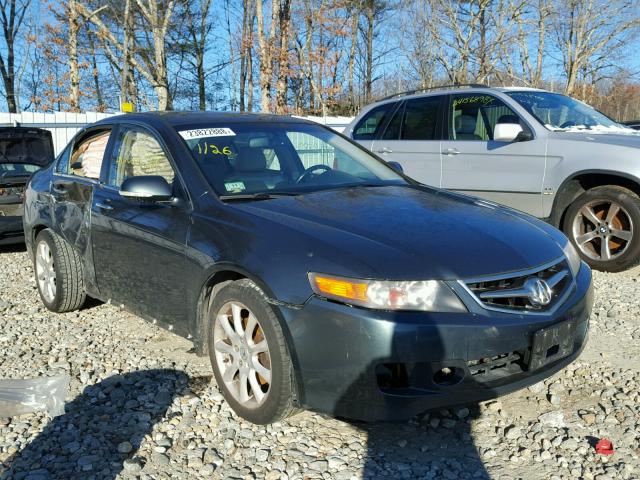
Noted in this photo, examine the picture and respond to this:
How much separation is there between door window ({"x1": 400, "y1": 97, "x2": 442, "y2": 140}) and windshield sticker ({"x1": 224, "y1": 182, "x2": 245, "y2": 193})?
420 cm

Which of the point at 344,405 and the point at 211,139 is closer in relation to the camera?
the point at 344,405

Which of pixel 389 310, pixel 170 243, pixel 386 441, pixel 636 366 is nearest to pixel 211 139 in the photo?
pixel 170 243

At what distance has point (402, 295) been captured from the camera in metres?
2.54

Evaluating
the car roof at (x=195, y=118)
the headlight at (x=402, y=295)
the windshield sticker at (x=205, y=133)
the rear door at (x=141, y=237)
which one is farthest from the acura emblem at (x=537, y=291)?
the car roof at (x=195, y=118)

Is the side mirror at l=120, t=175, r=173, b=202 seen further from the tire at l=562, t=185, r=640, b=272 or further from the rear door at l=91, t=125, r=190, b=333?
the tire at l=562, t=185, r=640, b=272

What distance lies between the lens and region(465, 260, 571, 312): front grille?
2.61 meters

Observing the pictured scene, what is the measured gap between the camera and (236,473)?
266cm

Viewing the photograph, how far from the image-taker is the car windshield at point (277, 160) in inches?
140

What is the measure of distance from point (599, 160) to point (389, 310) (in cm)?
419

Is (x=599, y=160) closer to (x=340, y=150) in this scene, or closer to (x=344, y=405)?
(x=340, y=150)

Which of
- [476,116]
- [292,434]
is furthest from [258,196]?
[476,116]

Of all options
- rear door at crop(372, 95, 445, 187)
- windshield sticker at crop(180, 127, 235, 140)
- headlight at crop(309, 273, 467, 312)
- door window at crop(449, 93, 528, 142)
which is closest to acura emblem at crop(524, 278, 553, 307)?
headlight at crop(309, 273, 467, 312)

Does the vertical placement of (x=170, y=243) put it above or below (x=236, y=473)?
above

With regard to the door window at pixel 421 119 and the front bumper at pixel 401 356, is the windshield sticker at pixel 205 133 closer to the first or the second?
the front bumper at pixel 401 356
